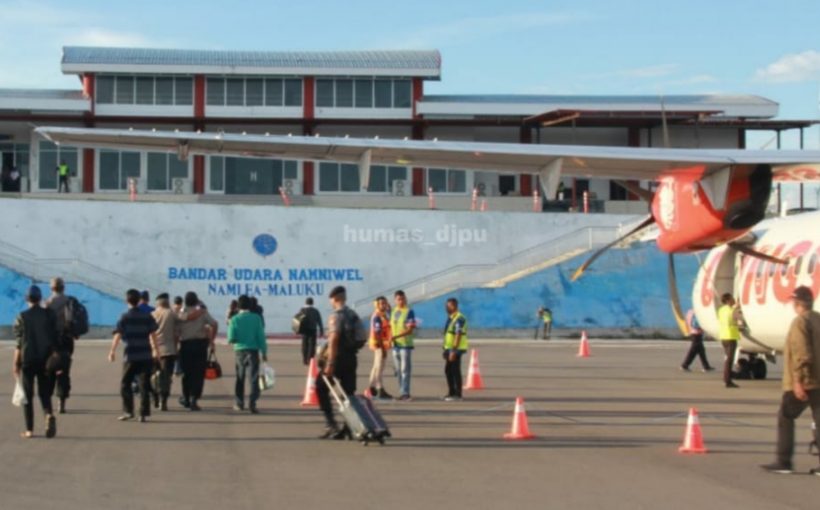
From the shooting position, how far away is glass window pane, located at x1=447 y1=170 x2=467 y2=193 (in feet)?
186

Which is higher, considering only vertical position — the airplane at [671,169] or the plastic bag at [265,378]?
the airplane at [671,169]

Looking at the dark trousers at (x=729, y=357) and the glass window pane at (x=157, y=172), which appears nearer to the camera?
the dark trousers at (x=729, y=357)

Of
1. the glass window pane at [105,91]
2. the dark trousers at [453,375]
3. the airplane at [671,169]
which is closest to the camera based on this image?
the airplane at [671,169]

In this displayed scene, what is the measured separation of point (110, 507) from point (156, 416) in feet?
23.2

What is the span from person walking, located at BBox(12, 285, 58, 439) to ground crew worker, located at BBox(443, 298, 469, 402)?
7.03m

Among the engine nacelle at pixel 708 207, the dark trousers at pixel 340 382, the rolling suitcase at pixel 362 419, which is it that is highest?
the engine nacelle at pixel 708 207

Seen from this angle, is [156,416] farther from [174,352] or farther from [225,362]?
[225,362]

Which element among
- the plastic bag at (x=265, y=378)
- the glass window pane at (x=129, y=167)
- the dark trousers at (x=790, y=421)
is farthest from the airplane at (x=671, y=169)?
the glass window pane at (x=129, y=167)

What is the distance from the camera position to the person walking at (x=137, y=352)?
1528 cm

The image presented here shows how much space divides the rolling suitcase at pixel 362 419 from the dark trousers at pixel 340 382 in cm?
11

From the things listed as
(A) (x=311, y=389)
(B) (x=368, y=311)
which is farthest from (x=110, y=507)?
(B) (x=368, y=311)

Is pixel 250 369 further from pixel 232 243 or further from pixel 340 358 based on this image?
pixel 232 243

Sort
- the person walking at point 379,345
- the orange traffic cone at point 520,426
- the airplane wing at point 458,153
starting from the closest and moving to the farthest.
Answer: the orange traffic cone at point 520,426, the airplane wing at point 458,153, the person walking at point 379,345

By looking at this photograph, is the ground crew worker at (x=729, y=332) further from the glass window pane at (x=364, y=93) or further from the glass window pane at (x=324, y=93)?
the glass window pane at (x=324, y=93)
